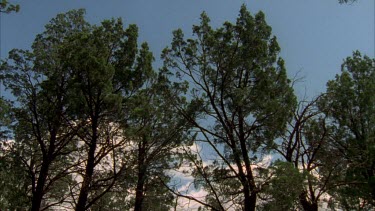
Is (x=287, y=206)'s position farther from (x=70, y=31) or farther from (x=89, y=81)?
(x=70, y=31)

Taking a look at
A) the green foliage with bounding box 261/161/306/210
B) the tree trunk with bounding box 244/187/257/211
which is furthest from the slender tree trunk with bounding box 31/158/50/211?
the green foliage with bounding box 261/161/306/210

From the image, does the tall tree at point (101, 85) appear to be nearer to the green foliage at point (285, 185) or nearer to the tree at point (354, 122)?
the green foliage at point (285, 185)

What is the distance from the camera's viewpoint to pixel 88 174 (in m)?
14.0

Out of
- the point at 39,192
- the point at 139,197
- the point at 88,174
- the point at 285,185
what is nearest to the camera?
the point at 285,185

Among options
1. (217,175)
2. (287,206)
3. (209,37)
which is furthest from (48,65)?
(287,206)

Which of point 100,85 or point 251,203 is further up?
point 100,85

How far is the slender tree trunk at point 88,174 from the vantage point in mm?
13579

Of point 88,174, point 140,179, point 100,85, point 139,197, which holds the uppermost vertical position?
point 100,85

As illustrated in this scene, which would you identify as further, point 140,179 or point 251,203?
point 140,179

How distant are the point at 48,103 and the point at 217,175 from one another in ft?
25.3

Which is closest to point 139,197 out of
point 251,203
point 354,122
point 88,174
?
point 88,174

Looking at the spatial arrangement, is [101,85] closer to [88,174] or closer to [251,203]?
[88,174]

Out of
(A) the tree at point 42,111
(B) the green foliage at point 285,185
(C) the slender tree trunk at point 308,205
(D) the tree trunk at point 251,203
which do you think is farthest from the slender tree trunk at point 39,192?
(C) the slender tree trunk at point 308,205

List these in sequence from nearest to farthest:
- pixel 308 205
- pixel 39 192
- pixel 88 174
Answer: pixel 88 174
pixel 39 192
pixel 308 205
